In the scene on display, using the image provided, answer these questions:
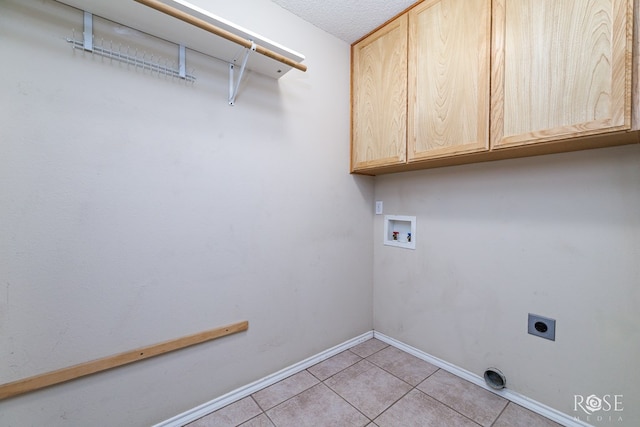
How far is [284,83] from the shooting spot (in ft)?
5.59

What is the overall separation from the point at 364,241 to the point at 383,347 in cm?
91

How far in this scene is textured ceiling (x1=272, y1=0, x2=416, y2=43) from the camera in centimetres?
163

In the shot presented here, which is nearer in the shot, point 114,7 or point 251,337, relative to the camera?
point 114,7

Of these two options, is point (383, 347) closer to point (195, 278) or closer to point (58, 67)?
point (195, 278)

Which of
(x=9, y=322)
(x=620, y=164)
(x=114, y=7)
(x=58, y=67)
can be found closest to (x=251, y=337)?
(x=9, y=322)

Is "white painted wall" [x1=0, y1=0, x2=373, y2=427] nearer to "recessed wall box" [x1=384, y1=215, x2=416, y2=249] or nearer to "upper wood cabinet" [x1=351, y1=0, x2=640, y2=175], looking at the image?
"upper wood cabinet" [x1=351, y1=0, x2=640, y2=175]

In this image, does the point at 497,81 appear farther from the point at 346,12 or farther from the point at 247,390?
the point at 247,390

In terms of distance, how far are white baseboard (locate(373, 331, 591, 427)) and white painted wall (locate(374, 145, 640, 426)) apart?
0.11 feet

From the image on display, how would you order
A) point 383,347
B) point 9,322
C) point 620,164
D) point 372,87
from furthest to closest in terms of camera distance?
1. point 383,347
2. point 372,87
3. point 620,164
4. point 9,322

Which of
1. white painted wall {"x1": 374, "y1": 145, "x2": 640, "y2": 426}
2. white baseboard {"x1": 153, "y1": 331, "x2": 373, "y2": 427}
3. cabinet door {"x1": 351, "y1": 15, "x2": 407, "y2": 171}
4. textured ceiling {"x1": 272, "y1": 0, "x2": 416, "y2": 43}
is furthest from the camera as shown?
cabinet door {"x1": 351, "y1": 15, "x2": 407, "y2": 171}

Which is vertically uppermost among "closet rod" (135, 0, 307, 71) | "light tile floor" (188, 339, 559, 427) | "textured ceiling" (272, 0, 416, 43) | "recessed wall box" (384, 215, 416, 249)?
"textured ceiling" (272, 0, 416, 43)

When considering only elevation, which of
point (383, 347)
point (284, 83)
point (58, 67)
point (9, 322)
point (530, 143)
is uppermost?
point (284, 83)

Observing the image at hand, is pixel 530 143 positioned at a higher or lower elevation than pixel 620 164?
higher

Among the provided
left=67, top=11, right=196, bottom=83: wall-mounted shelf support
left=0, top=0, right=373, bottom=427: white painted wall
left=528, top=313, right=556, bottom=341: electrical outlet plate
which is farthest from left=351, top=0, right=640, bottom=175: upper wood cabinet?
left=67, top=11, right=196, bottom=83: wall-mounted shelf support
